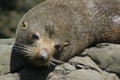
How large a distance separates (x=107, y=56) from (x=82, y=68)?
2.22 ft

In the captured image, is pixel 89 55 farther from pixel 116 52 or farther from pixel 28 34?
pixel 28 34

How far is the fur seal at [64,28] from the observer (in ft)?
33.1

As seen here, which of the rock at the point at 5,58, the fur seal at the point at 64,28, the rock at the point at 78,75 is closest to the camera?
the rock at the point at 78,75

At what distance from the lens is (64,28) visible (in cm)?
1075

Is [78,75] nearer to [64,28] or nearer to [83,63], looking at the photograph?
[83,63]

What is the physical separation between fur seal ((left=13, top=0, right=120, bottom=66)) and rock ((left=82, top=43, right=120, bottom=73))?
0.48 m

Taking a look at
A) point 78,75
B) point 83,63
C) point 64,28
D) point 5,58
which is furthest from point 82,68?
point 5,58

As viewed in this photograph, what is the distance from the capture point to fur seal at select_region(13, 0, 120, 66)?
1010 centimetres

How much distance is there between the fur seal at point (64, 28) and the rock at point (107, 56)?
1.56ft

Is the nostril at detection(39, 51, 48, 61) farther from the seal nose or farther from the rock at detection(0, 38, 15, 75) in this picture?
the rock at detection(0, 38, 15, 75)

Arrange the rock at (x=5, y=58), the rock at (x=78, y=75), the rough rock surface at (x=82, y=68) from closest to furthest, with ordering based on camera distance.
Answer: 1. the rock at (x=78, y=75)
2. the rough rock surface at (x=82, y=68)
3. the rock at (x=5, y=58)

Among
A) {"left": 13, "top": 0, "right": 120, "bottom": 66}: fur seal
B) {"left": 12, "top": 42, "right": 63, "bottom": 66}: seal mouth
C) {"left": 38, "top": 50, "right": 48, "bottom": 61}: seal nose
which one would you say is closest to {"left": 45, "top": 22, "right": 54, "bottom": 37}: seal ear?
{"left": 13, "top": 0, "right": 120, "bottom": 66}: fur seal

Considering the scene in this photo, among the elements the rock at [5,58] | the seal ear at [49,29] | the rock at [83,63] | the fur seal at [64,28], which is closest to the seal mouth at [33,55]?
the fur seal at [64,28]

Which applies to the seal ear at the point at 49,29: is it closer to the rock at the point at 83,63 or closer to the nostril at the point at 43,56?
the rock at the point at 83,63
